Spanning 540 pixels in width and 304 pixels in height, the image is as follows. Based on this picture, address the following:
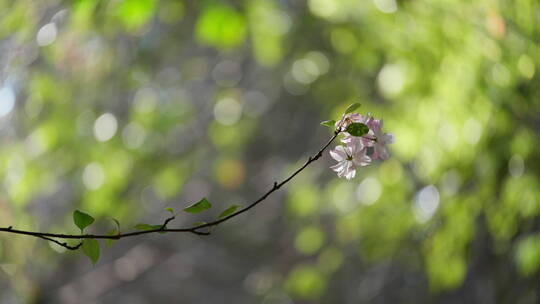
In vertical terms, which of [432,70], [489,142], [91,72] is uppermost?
[91,72]

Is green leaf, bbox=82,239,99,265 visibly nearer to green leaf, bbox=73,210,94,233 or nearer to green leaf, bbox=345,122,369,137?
green leaf, bbox=73,210,94,233

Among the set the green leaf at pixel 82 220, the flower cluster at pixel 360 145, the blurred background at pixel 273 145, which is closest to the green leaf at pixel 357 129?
the flower cluster at pixel 360 145

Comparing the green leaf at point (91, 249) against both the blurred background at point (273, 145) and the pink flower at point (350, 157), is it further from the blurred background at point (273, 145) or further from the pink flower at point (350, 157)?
the blurred background at point (273, 145)

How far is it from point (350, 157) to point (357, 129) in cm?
4

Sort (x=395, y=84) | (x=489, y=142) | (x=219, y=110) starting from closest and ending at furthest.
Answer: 1. (x=489, y=142)
2. (x=395, y=84)
3. (x=219, y=110)

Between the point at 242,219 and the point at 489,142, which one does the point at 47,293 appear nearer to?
the point at 242,219

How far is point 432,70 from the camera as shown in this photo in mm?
1552

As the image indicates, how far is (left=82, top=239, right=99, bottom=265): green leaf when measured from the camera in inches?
26.1

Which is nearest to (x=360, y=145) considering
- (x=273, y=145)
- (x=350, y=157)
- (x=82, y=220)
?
(x=350, y=157)

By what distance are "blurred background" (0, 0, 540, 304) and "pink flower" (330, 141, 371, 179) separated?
511mm

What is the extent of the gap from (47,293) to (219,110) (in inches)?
53.1

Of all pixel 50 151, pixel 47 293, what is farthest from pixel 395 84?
pixel 47 293

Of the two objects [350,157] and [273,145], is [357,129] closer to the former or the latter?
[350,157]

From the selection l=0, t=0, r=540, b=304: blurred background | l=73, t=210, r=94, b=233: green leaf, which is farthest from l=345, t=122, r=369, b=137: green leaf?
l=0, t=0, r=540, b=304: blurred background
